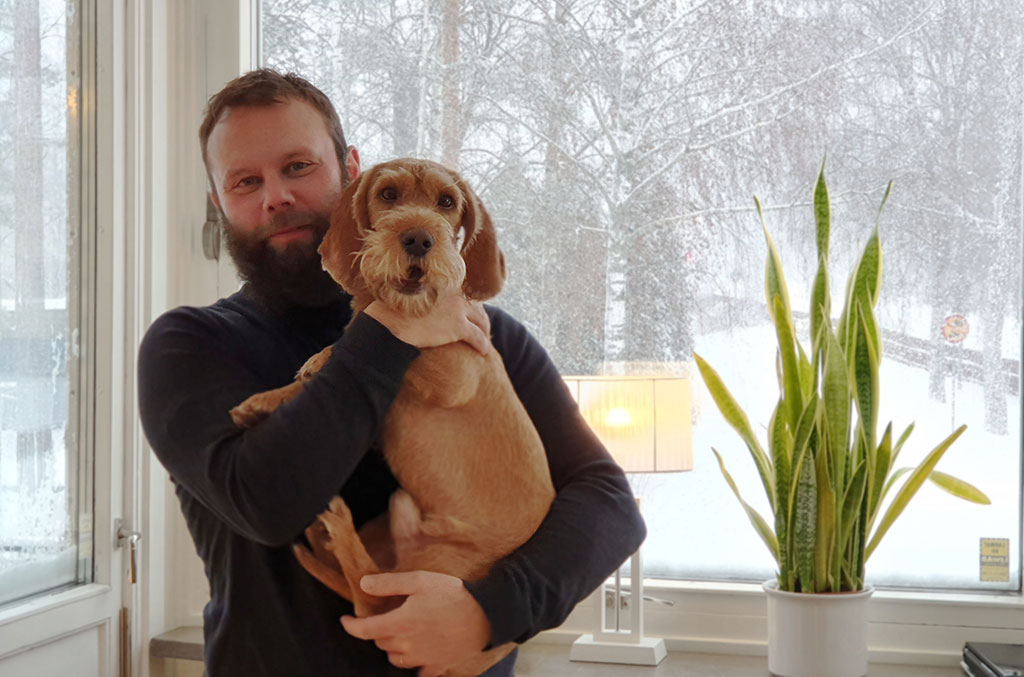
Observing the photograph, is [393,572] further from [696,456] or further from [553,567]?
[696,456]

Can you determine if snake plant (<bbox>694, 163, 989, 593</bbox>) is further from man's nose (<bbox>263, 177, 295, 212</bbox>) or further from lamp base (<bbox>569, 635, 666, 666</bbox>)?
man's nose (<bbox>263, 177, 295, 212</bbox>)

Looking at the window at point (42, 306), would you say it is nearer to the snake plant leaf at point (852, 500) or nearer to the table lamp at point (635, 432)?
the table lamp at point (635, 432)

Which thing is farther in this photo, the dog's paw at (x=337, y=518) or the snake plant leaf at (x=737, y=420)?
the snake plant leaf at (x=737, y=420)

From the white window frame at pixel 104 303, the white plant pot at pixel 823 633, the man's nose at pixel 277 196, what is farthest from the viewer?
the white window frame at pixel 104 303

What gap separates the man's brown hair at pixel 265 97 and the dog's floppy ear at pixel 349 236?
12cm

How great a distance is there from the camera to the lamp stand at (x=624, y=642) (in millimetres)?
2342

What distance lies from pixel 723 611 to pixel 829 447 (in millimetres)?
549

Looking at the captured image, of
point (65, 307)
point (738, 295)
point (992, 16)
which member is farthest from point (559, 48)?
point (65, 307)

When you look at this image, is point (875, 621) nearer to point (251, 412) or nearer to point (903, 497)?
point (903, 497)

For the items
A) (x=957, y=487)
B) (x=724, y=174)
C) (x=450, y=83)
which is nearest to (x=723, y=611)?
(x=957, y=487)

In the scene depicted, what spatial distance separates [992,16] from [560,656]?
1.77m

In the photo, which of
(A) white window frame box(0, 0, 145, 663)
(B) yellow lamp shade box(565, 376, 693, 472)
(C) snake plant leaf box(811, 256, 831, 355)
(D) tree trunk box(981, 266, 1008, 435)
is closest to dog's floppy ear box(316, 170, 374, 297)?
(B) yellow lamp shade box(565, 376, 693, 472)

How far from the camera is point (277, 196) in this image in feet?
3.47

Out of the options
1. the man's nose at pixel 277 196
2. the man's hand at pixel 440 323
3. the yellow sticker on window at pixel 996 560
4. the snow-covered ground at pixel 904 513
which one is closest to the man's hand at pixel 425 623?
the man's hand at pixel 440 323
